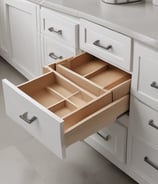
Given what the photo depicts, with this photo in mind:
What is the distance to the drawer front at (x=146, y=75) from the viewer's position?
1.39m

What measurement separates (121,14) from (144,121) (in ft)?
1.69

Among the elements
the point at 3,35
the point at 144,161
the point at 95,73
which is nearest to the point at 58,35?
the point at 95,73

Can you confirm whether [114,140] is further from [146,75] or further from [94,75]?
[146,75]

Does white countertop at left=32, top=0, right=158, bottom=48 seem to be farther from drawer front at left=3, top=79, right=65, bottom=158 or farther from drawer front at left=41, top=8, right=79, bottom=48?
drawer front at left=3, top=79, right=65, bottom=158

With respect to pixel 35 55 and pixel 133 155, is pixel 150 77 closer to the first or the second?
pixel 133 155

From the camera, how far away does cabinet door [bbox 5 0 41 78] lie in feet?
7.32

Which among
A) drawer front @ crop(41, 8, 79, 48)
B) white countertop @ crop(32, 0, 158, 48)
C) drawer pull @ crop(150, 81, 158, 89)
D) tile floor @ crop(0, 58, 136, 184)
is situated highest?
white countertop @ crop(32, 0, 158, 48)

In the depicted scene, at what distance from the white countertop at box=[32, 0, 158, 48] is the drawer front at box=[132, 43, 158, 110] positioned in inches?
2.0

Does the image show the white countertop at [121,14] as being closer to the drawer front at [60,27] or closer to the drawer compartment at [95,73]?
the drawer front at [60,27]

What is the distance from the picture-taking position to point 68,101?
147cm

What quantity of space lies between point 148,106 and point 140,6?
1.91ft

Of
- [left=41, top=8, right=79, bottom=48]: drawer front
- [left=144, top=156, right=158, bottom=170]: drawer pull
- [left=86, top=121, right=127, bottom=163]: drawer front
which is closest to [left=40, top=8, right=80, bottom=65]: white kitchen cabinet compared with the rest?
[left=41, top=8, right=79, bottom=48]: drawer front

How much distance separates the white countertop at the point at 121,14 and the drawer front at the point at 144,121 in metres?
0.30

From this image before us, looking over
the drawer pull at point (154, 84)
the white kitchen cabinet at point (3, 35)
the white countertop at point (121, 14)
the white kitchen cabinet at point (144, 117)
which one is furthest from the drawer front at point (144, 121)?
the white kitchen cabinet at point (3, 35)
